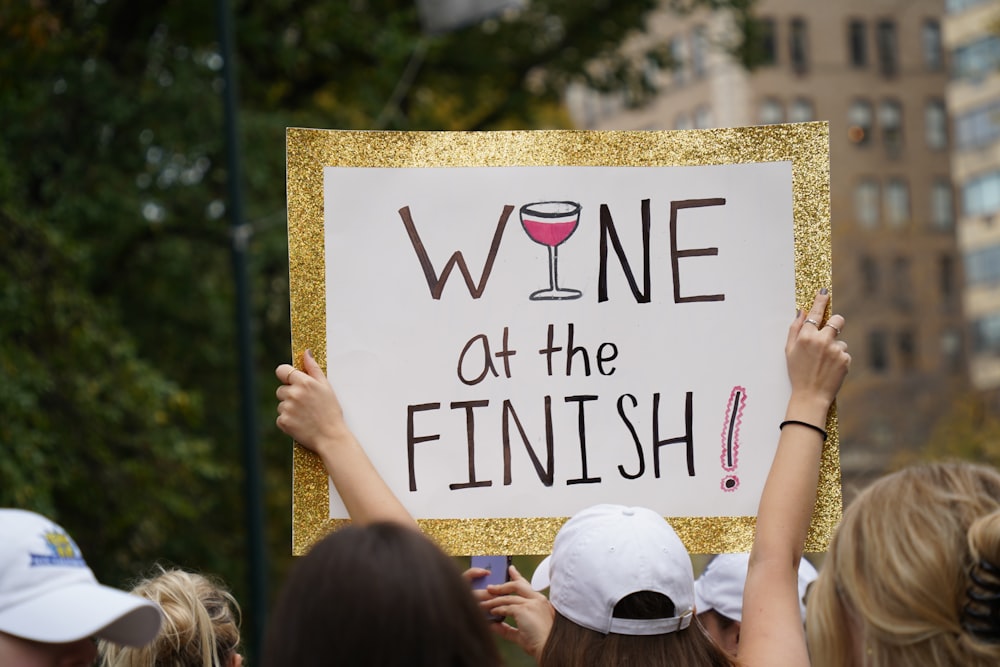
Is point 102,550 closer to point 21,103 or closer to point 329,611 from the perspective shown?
point 21,103

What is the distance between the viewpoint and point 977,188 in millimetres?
46750

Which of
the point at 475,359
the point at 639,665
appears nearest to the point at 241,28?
the point at 475,359

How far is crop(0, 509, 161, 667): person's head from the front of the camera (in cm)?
208

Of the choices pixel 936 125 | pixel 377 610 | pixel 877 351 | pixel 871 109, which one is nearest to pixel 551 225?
pixel 377 610

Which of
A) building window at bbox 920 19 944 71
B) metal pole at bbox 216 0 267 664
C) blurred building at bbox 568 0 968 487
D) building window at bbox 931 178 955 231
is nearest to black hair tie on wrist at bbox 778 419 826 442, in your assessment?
metal pole at bbox 216 0 267 664

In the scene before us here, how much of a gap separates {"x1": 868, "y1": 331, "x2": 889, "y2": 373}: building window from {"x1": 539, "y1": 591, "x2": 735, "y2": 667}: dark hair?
166 ft

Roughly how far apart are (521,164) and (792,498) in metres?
0.96

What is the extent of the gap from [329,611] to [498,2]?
8873 mm

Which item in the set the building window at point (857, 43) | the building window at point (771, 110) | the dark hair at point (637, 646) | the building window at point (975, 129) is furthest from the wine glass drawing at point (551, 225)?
the building window at point (857, 43)

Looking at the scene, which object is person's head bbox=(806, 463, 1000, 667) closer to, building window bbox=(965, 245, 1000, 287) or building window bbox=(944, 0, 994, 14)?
building window bbox=(944, 0, 994, 14)

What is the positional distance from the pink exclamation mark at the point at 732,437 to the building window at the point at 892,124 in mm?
54190

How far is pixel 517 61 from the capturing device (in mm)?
14961

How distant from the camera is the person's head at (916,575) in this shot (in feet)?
6.55

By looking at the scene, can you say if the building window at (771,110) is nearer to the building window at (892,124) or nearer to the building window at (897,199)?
the building window at (892,124)
